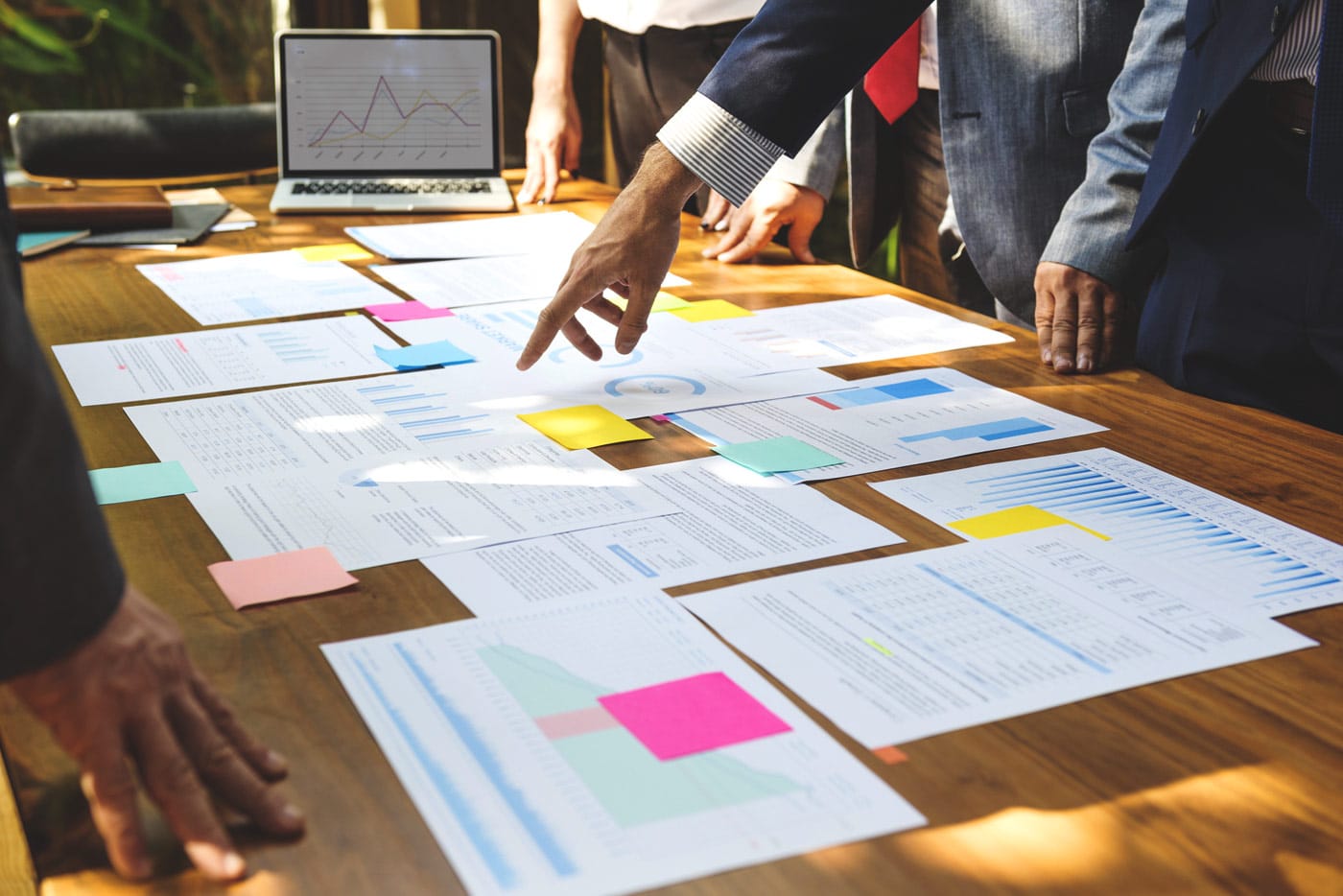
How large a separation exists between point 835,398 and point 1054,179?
0.87 metres

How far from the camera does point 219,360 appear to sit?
1473 mm

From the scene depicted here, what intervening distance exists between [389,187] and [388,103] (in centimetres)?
18

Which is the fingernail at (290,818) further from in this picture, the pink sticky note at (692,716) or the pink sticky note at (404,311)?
the pink sticky note at (404,311)

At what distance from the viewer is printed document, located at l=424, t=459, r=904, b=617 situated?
35.9 inches

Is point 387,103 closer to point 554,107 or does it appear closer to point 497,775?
point 554,107

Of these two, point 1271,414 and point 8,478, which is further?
point 1271,414

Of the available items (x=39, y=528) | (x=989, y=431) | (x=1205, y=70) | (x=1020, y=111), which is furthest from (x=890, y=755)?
(x=1020, y=111)

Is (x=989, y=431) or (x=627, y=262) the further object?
(x=627, y=262)

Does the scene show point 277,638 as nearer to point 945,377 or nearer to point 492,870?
point 492,870

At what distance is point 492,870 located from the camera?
2.02 feet

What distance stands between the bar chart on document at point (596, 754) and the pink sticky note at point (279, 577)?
0.30 ft

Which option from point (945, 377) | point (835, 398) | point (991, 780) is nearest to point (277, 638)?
point (991, 780)

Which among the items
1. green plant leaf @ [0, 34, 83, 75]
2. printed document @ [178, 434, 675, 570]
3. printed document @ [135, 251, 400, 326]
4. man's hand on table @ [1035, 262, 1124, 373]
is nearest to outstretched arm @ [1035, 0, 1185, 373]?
man's hand on table @ [1035, 262, 1124, 373]

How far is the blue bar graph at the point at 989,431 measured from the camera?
125 centimetres
